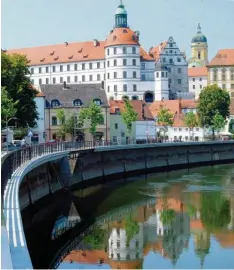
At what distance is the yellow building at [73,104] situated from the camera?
190 ft

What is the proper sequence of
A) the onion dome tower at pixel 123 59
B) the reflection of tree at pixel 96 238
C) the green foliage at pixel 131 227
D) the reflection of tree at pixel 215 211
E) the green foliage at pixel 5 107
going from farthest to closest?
the onion dome tower at pixel 123 59
the green foliage at pixel 5 107
the reflection of tree at pixel 215 211
the green foliage at pixel 131 227
the reflection of tree at pixel 96 238

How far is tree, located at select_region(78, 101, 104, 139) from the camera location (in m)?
55.3

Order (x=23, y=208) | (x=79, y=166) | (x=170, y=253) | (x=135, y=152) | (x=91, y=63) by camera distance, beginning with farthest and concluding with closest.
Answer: (x=91, y=63)
(x=135, y=152)
(x=79, y=166)
(x=23, y=208)
(x=170, y=253)

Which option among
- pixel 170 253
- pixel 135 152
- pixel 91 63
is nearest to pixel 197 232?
pixel 170 253

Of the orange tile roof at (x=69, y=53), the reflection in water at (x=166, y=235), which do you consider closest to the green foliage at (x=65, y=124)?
the reflection in water at (x=166, y=235)

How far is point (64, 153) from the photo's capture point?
33250mm

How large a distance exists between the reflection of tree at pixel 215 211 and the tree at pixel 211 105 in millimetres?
45511

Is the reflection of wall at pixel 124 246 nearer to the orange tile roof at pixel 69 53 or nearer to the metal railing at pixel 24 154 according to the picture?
the metal railing at pixel 24 154

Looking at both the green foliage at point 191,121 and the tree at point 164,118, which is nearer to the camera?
the tree at point 164,118

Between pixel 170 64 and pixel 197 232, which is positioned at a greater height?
pixel 170 64

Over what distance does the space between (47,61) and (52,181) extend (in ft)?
254

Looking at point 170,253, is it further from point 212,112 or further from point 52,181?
point 212,112

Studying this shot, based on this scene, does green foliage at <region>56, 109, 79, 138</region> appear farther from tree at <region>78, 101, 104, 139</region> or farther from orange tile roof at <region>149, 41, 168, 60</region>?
orange tile roof at <region>149, 41, 168, 60</region>

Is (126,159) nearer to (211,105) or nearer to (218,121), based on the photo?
(218,121)
